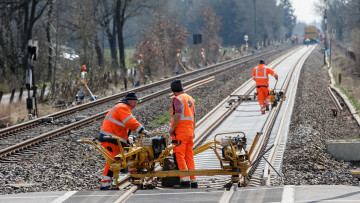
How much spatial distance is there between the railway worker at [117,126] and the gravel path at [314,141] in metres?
2.91

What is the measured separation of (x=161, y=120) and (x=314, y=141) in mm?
5898

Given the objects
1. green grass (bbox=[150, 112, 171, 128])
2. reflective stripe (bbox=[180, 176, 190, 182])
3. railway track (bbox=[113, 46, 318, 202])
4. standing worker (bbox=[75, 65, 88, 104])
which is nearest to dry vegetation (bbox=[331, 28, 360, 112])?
railway track (bbox=[113, 46, 318, 202])

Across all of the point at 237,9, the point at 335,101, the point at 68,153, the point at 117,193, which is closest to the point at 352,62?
the point at 335,101

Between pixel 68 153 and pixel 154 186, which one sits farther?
pixel 68 153

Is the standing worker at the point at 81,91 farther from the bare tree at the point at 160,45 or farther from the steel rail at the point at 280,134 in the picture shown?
the bare tree at the point at 160,45

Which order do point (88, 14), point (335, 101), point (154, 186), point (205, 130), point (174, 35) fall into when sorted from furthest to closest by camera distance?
point (174, 35)
point (88, 14)
point (335, 101)
point (205, 130)
point (154, 186)

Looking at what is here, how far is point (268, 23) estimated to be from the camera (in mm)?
95188

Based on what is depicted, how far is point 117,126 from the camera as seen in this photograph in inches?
341

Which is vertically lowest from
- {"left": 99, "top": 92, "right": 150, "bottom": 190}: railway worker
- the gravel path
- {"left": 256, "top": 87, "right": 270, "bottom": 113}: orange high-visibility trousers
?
the gravel path

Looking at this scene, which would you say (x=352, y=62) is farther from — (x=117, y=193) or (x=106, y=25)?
(x=117, y=193)

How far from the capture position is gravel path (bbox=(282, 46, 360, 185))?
9711 millimetres

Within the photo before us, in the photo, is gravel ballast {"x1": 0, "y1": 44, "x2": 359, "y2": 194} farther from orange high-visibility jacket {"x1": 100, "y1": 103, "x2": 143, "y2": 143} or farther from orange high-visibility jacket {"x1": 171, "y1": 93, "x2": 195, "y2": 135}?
orange high-visibility jacket {"x1": 171, "y1": 93, "x2": 195, "y2": 135}

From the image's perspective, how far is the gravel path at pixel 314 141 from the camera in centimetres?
971

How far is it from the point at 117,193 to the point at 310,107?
11665 millimetres
